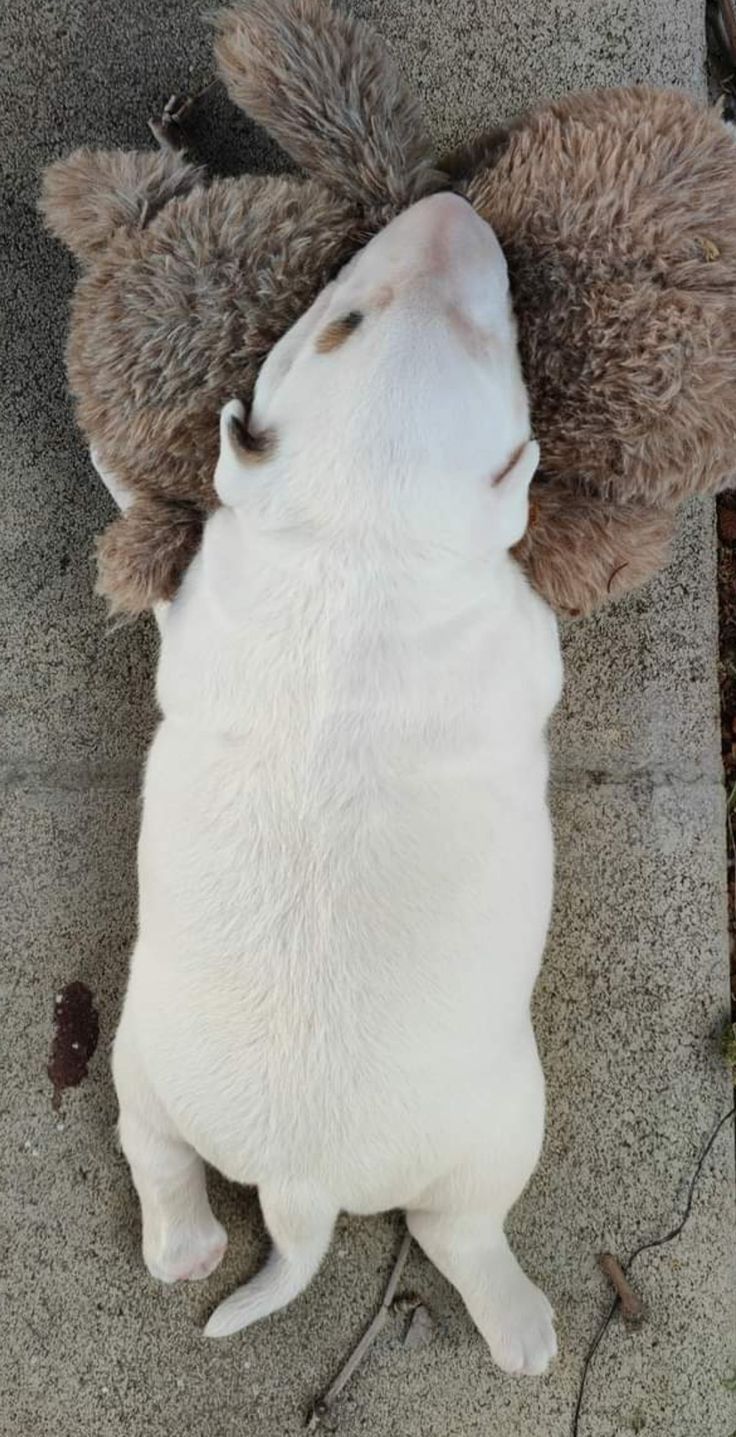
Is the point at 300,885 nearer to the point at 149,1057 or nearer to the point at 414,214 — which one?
the point at 149,1057

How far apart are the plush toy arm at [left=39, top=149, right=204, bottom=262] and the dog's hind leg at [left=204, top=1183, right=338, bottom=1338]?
1446 millimetres

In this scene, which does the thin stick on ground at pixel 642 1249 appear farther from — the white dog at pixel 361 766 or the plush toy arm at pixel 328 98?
the plush toy arm at pixel 328 98

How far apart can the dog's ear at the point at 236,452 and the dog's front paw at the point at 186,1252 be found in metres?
1.21

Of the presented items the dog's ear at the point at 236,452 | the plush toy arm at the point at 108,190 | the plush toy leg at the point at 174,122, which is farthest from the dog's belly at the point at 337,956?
the plush toy leg at the point at 174,122

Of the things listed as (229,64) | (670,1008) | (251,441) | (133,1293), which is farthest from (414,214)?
(133,1293)

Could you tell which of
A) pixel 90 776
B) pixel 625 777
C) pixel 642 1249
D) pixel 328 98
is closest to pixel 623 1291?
pixel 642 1249

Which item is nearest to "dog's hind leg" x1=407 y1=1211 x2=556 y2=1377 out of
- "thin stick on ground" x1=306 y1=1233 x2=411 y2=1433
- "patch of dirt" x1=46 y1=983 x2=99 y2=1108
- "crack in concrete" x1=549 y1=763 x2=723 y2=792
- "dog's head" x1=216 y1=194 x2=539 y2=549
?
"thin stick on ground" x1=306 y1=1233 x2=411 y2=1433

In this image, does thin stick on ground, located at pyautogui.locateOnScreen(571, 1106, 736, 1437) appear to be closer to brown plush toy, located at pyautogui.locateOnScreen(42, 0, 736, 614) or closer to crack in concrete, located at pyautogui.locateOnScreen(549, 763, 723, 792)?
crack in concrete, located at pyautogui.locateOnScreen(549, 763, 723, 792)

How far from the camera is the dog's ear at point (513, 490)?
4.85 feet

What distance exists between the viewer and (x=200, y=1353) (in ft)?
6.70

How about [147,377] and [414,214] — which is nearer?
[414,214]

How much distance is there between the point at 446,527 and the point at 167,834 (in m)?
0.60

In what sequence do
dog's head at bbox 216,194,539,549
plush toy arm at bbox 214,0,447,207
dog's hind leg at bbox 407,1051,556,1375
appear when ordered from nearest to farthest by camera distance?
dog's head at bbox 216,194,539,549, plush toy arm at bbox 214,0,447,207, dog's hind leg at bbox 407,1051,556,1375

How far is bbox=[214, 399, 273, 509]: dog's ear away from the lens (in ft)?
4.87
